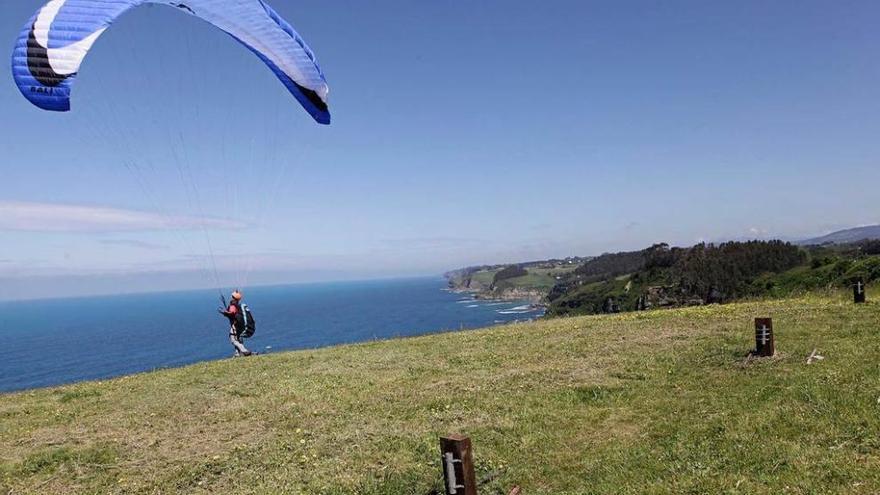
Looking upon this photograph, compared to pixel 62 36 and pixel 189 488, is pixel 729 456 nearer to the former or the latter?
pixel 189 488

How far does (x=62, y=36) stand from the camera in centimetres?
1380

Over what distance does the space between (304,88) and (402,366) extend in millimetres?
10293

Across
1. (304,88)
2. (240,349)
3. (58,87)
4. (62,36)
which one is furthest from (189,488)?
(240,349)

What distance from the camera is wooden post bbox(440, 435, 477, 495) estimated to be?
6.68 metres

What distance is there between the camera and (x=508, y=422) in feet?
39.9

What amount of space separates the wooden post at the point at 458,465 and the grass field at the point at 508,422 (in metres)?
2.51

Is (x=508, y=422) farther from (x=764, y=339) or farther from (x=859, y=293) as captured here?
(x=859, y=293)

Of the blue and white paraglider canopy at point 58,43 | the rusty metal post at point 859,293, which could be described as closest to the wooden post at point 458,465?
the blue and white paraglider canopy at point 58,43

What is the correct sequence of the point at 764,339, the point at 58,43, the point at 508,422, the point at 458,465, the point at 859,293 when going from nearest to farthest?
the point at 458,465, the point at 508,422, the point at 58,43, the point at 764,339, the point at 859,293

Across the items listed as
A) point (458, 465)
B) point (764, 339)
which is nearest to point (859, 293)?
point (764, 339)

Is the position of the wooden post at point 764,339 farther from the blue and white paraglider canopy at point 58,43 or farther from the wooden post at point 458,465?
the blue and white paraglider canopy at point 58,43

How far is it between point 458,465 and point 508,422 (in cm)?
572

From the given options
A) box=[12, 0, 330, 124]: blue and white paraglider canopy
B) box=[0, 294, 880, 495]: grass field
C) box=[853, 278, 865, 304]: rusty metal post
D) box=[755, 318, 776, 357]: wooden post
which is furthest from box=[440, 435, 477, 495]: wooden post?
box=[853, 278, 865, 304]: rusty metal post

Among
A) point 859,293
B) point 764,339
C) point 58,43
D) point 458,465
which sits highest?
point 58,43
